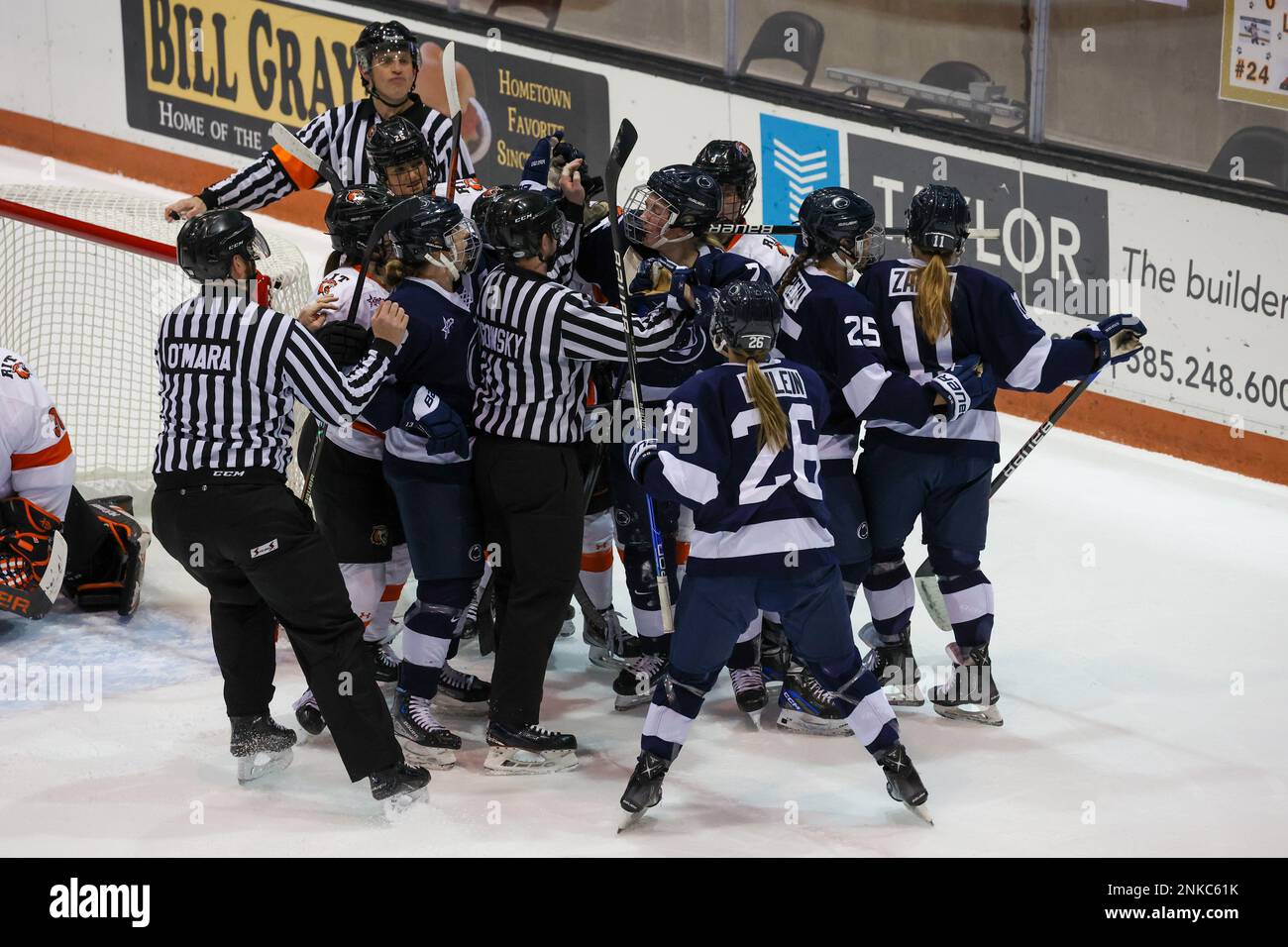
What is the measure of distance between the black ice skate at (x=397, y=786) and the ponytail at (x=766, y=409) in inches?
46.0

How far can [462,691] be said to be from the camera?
490 cm

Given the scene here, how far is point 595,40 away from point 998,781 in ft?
16.5

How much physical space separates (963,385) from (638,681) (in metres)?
1.27

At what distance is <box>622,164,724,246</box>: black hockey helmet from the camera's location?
4.55 meters

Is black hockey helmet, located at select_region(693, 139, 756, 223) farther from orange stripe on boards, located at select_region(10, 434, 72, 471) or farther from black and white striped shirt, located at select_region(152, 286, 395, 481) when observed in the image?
orange stripe on boards, located at select_region(10, 434, 72, 471)

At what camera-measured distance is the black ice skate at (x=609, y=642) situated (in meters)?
5.10

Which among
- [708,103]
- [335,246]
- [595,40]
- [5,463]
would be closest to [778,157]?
[708,103]

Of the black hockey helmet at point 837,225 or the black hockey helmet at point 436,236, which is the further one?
the black hockey helmet at point 837,225

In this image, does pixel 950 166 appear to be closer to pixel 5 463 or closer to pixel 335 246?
pixel 335 246

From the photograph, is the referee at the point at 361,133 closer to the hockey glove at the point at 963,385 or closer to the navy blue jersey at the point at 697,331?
the navy blue jersey at the point at 697,331

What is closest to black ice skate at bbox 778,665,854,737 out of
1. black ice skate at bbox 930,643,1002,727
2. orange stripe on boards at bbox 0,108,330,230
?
black ice skate at bbox 930,643,1002,727

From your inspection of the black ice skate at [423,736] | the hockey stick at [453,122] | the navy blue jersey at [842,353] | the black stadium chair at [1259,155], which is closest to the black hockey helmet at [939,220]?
the navy blue jersey at [842,353]

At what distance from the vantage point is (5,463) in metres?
5.18

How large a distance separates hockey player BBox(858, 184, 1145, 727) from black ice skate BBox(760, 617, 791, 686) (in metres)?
0.36
